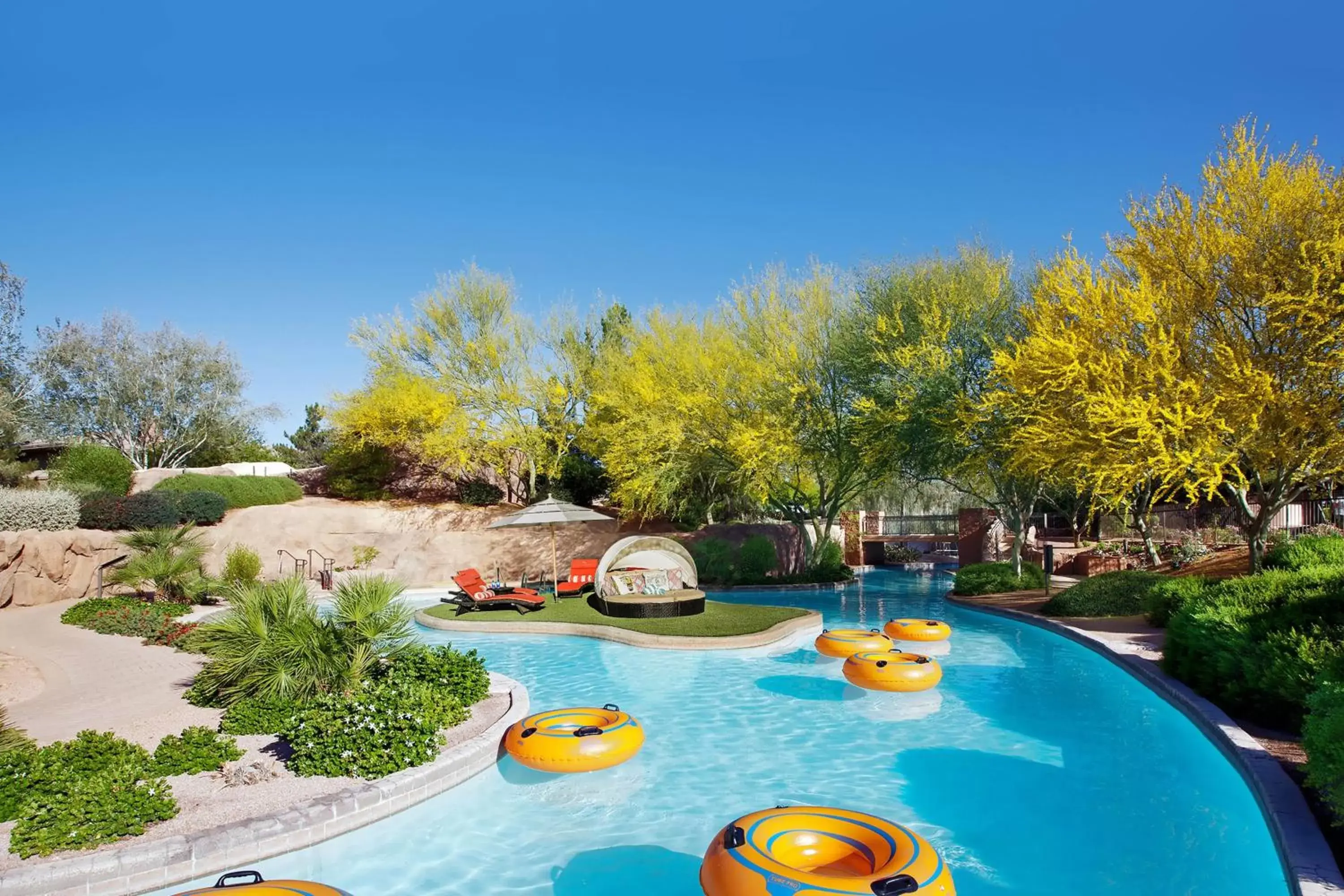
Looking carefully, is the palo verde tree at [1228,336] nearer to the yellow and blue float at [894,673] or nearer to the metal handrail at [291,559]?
the yellow and blue float at [894,673]

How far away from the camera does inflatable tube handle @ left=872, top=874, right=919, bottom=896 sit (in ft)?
13.6

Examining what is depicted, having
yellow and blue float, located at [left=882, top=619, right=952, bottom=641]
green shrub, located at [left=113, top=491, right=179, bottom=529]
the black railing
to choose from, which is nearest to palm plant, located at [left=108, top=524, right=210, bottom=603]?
green shrub, located at [left=113, top=491, right=179, bottom=529]

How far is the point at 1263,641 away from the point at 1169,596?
4813mm

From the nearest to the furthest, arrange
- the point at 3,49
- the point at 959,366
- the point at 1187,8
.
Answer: the point at 1187,8 < the point at 3,49 < the point at 959,366

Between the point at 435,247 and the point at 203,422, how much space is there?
16956 mm

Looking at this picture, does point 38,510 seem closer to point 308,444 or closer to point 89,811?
point 89,811

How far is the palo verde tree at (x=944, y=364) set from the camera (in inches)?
768

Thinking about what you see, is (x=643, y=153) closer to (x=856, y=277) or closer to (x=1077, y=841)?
(x=856, y=277)

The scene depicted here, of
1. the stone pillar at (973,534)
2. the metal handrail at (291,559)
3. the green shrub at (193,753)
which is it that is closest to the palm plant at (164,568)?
the metal handrail at (291,559)

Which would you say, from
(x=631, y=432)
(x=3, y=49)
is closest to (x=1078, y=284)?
(x=631, y=432)

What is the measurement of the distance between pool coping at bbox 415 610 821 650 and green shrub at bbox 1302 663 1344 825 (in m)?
8.88

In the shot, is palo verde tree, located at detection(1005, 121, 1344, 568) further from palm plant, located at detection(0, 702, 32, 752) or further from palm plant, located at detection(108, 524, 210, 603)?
palm plant, located at detection(108, 524, 210, 603)

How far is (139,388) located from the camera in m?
33.9

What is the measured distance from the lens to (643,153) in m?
21.5
